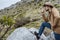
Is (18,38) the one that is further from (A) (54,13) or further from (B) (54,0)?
(B) (54,0)

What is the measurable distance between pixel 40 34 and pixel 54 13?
3084 mm

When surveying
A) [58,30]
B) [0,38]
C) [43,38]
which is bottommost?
[0,38]

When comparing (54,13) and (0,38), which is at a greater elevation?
(54,13)

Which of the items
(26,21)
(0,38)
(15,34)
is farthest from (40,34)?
(26,21)

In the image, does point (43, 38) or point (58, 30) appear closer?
point (58, 30)

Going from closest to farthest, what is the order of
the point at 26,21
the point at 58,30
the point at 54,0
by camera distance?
the point at 58,30, the point at 26,21, the point at 54,0

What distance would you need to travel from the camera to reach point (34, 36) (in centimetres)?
1074

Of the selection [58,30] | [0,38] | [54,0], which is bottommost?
[54,0]

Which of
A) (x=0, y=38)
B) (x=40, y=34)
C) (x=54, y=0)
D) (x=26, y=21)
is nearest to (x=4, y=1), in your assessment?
(x=54, y=0)

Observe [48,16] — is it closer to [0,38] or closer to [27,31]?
[27,31]

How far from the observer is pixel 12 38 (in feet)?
36.3

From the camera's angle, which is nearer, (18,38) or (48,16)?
(48,16)

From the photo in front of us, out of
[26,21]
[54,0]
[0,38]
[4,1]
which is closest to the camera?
[0,38]

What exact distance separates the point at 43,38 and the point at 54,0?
71.9 ft
